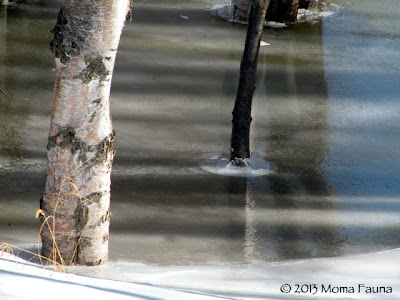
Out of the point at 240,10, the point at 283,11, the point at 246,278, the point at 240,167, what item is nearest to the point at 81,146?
the point at 246,278

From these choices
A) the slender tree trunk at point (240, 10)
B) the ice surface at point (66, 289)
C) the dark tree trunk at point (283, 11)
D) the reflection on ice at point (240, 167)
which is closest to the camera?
the ice surface at point (66, 289)

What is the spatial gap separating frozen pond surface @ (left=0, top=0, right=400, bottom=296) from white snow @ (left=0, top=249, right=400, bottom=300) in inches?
20.3

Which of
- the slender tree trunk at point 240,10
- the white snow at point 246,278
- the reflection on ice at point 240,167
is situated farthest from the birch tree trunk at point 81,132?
the slender tree trunk at point 240,10

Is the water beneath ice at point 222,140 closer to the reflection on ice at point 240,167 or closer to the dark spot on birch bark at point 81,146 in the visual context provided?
the reflection on ice at point 240,167

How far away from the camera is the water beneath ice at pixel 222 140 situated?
6406mm

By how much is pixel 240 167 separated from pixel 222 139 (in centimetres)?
99

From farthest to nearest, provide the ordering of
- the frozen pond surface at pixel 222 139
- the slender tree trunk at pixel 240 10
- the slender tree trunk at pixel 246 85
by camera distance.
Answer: the slender tree trunk at pixel 240 10 → the slender tree trunk at pixel 246 85 → the frozen pond surface at pixel 222 139

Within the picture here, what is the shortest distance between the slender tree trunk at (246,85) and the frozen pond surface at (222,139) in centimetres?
42

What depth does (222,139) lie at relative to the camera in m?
8.81

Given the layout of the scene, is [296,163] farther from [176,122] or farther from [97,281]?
[97,281]

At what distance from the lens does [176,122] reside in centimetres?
924

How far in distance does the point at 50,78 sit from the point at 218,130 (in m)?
3.23

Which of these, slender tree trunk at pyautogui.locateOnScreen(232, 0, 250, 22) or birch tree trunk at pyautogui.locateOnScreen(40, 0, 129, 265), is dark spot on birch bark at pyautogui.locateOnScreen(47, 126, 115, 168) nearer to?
birch tree trunk at pyautogui.locateOnScreen(40, 0, 129, 265)

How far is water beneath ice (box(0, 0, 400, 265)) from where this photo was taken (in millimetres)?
6406
